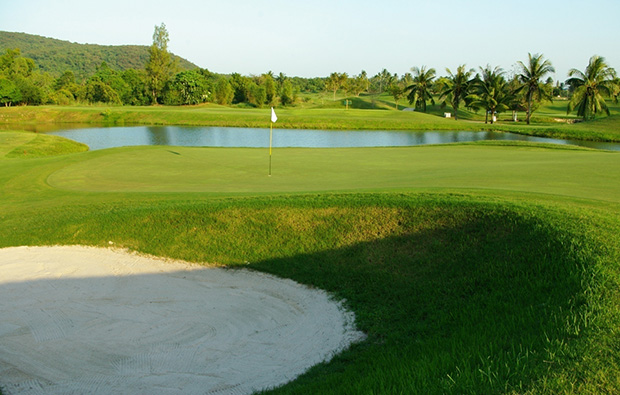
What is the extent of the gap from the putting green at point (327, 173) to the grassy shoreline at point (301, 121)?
29.8 m

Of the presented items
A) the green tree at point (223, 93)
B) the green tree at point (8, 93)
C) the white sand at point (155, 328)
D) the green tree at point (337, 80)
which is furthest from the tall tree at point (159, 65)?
the white sand at point (155, 328)

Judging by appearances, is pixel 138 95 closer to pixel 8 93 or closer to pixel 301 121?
pixel 8 93

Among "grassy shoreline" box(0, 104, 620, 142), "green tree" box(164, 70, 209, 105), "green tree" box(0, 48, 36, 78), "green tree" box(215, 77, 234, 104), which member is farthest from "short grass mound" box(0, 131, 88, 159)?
"green tree" box(0, 48, 36, 78)

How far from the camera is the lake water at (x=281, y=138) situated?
41.9 metres

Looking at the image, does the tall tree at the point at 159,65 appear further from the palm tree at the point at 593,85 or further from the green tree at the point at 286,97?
the palm tree at the point at 593,85

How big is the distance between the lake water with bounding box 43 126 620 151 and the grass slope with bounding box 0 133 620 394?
2579cm

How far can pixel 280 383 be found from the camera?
5.56 metres

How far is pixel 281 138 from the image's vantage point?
4575 cm

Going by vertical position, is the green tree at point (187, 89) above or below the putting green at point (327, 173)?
above

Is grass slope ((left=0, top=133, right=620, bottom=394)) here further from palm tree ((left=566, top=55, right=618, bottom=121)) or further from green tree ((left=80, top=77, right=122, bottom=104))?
green tree ((left=80, top=77, right=122, bottom=104))

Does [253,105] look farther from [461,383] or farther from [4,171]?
[461,383]

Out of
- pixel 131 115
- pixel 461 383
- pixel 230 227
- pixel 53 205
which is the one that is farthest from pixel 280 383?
pixel 131 115

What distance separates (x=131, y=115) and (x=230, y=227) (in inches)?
2587

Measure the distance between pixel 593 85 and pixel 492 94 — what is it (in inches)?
487
